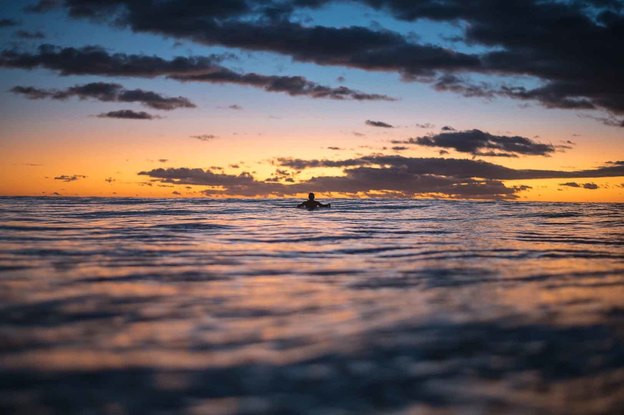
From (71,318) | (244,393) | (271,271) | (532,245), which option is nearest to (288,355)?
(244,393)

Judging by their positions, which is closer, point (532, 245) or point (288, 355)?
point (288, 355)

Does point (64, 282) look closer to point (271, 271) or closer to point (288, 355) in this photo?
point (271, 271)

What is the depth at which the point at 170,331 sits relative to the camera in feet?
15.7

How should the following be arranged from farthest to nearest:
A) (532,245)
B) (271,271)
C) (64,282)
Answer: (532,245), (271,271), (64,282)

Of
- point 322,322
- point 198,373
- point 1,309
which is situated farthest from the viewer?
point 1,309

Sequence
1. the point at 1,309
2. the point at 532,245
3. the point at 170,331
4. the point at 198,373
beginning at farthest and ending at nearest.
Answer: the point at 532,245
the point at 1,309
the point at 170,331
the point at 198,373

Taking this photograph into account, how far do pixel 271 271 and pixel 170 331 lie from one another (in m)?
4.24

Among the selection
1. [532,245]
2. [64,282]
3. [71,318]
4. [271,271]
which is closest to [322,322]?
[71,318]

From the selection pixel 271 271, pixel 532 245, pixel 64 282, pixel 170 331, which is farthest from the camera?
pixel 532 245

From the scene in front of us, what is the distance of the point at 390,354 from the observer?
4.17m

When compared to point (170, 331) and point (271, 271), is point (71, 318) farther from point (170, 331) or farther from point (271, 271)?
point (271, 271)

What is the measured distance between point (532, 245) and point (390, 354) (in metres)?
12.3

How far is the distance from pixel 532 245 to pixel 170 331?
1316 cm

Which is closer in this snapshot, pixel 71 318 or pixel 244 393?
pixel 244 393
